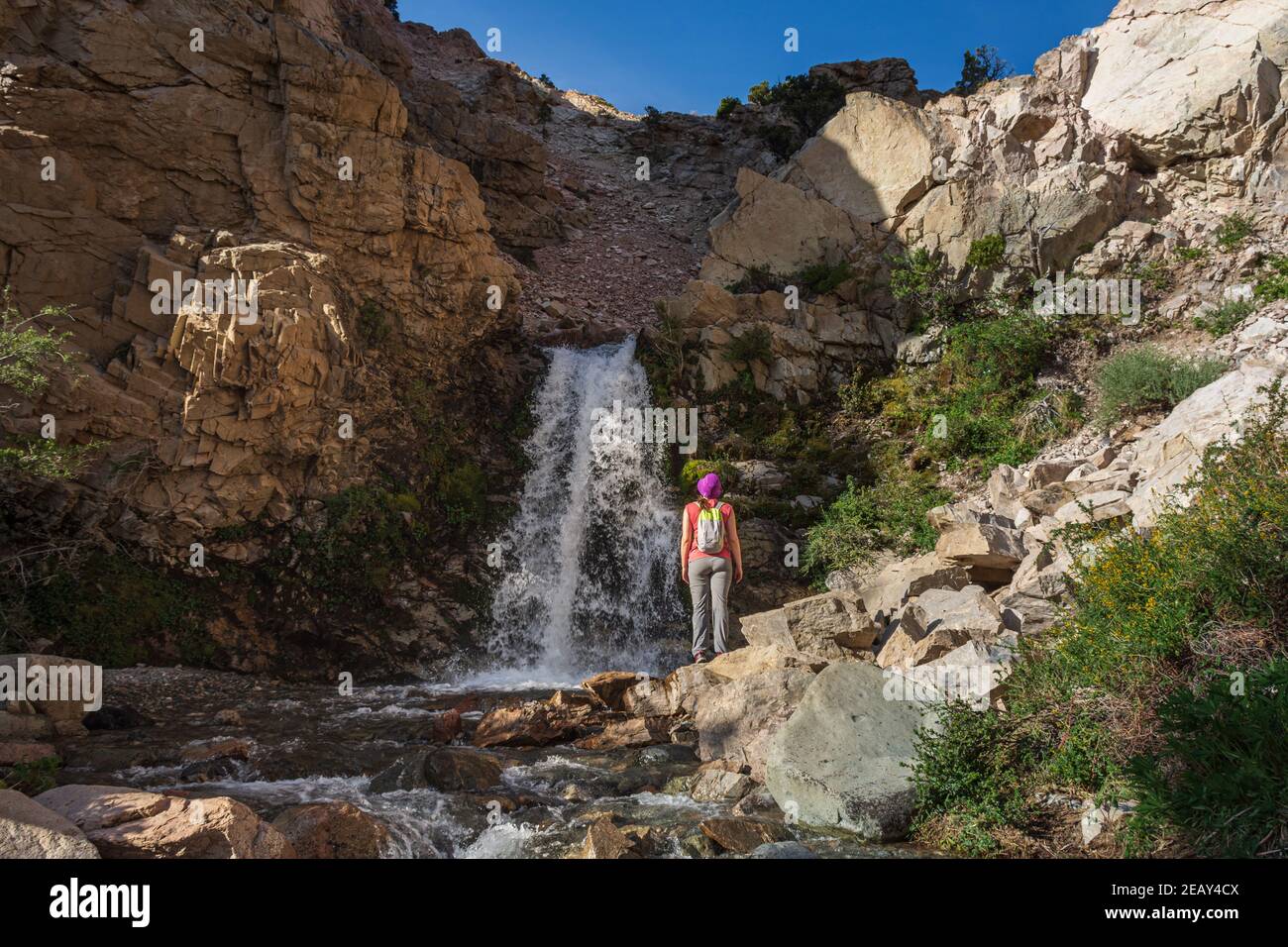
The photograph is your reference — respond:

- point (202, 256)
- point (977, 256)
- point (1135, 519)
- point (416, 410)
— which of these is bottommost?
point (1135, 519)

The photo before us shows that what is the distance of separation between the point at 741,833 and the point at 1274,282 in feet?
43.2

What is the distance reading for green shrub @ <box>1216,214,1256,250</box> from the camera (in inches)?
539

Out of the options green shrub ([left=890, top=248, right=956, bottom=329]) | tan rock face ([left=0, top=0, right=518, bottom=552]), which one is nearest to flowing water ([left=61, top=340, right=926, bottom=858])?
tan rock face ([left=0, top=0, right=518, bottom=552])

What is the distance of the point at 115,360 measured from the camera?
10750mm

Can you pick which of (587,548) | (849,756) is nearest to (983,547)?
(849,756)

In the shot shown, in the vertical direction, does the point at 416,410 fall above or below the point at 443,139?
below

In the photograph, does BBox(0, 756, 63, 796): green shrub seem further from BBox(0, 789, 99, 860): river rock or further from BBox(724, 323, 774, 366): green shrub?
BBox(724, 323, 774, 366): green shrub

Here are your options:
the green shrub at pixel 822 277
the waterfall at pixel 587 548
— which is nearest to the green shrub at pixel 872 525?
the waterfall at pixel 587 548

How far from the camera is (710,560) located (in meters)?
8.42

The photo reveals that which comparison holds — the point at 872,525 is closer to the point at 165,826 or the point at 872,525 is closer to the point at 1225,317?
the point at 1225,317

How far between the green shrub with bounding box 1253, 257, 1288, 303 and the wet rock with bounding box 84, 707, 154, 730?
16.5m

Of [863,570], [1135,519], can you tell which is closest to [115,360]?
[863,570]
